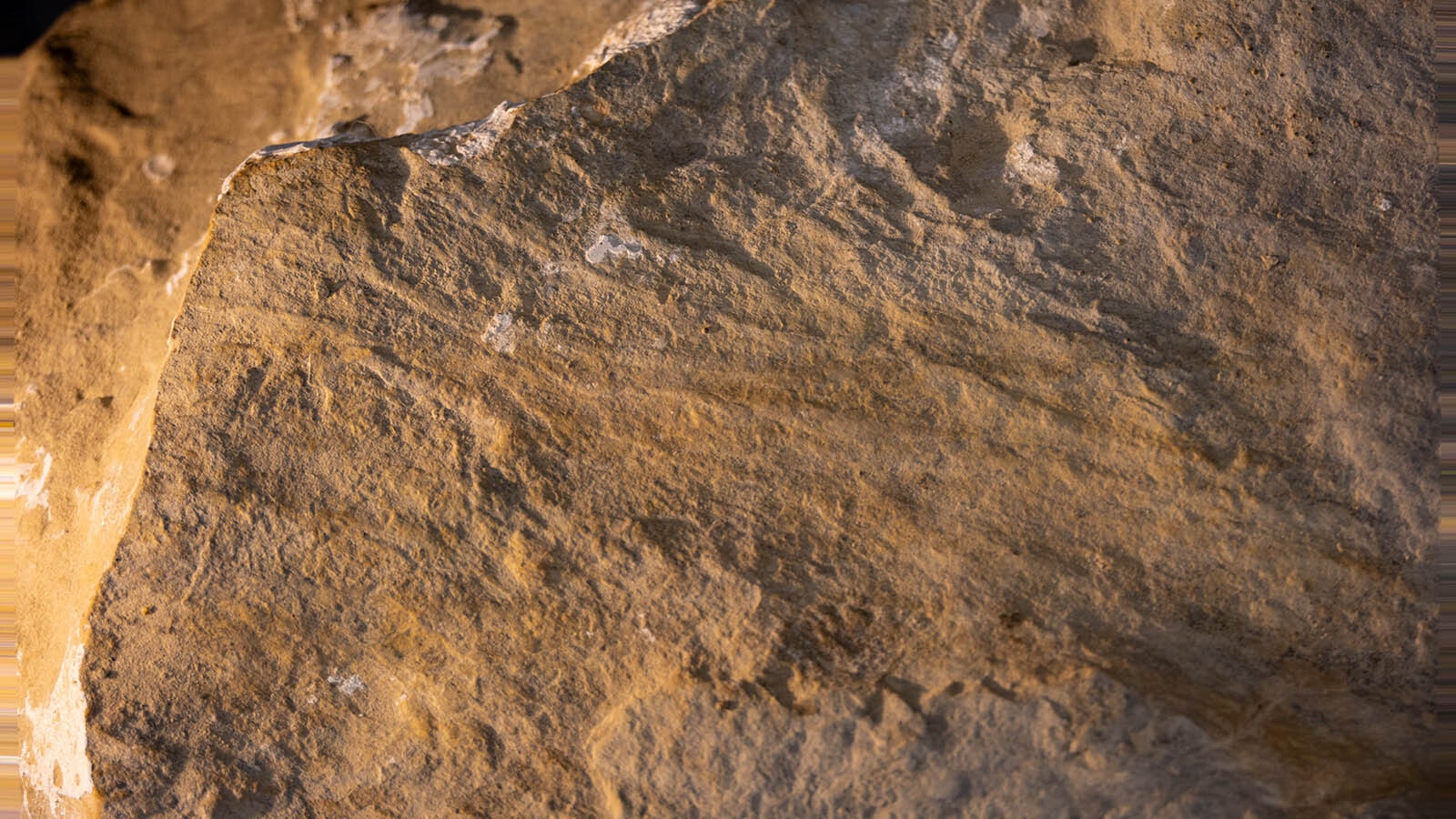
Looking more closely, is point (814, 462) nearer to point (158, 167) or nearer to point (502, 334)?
point (502, 334)

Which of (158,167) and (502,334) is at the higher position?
(158,167)

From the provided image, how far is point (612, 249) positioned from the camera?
5.33 feet

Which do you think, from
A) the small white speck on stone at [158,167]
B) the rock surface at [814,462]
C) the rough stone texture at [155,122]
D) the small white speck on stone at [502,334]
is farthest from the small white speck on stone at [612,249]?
the small white speck on stone at [158,167]

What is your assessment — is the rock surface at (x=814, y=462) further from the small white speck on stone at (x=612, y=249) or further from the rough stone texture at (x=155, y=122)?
the rough stone texture at (x=155, y=122)

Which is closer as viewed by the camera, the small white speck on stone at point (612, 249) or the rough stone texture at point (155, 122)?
the small white speck on stone at point (612, 249)

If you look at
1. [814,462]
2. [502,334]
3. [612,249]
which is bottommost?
[814,462]

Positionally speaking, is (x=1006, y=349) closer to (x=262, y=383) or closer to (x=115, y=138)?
(x=262, y=383)

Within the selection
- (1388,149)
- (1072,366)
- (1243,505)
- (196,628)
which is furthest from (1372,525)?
(196,628)

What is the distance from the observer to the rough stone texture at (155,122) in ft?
6.16

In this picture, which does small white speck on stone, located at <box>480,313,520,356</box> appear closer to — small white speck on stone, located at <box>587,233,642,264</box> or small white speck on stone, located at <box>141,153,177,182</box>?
small white speck on stone, located at <box>587,233,642,264</box>

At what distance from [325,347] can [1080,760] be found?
1268 millimetres

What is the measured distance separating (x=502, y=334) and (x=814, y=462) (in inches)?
20.5

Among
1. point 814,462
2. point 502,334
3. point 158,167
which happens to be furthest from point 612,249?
point 158,167

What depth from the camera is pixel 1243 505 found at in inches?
59.0
